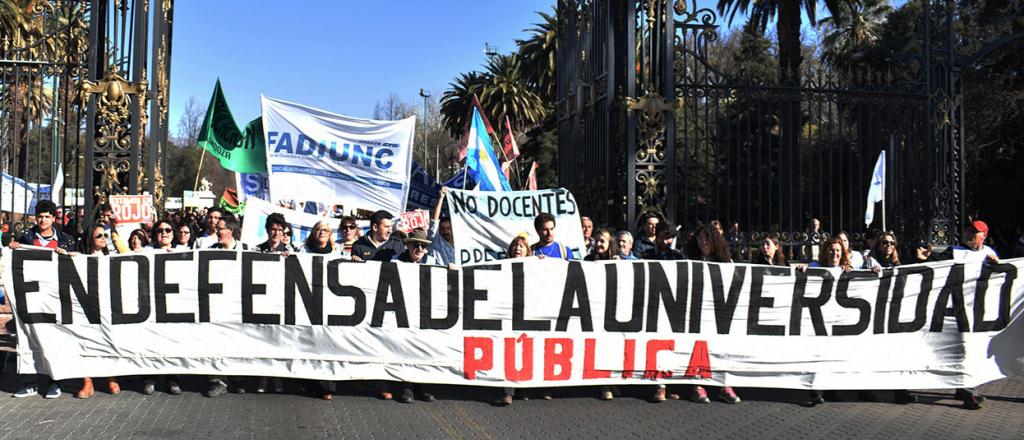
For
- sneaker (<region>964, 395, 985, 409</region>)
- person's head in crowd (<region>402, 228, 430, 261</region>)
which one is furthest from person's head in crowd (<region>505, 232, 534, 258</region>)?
sneaker (<region>964, 395, 985, 409</region>)

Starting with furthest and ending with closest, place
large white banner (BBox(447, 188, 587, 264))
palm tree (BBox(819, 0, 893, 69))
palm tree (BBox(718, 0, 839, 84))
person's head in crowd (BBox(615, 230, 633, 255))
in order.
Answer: palm tree (BBox(819, 0, 893, 69))
palm tree (BBox(718, 0, 839, 84))
large white banner (BBox(447, 188, 587, 264))
person's head in crowd (BBox(615, 230, 633, 255))

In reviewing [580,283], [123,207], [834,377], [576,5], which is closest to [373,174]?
[123,207]

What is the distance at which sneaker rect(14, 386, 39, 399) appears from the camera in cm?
741

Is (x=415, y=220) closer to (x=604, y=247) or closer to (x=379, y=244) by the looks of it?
(x=379, y=244)

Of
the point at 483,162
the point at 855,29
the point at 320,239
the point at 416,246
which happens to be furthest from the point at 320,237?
the point at 855,29

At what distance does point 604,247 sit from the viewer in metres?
8.19

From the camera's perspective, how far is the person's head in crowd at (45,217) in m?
8.67

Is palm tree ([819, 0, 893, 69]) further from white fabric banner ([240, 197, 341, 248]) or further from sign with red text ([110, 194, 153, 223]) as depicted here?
sign with red text ([110, 194, 153, 223])

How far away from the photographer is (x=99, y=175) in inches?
442

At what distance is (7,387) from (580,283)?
5.13m

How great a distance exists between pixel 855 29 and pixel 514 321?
1050 inches

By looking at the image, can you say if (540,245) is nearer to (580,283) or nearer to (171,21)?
→ (580,283)

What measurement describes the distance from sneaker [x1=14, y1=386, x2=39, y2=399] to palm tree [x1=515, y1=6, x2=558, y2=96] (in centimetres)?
3738

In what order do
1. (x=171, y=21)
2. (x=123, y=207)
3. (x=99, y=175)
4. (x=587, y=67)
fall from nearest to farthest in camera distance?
1. (x=123, y=207)
2. (x=99, y=175)
3. (x=587, y=67)
4. (x=171, y=21)
